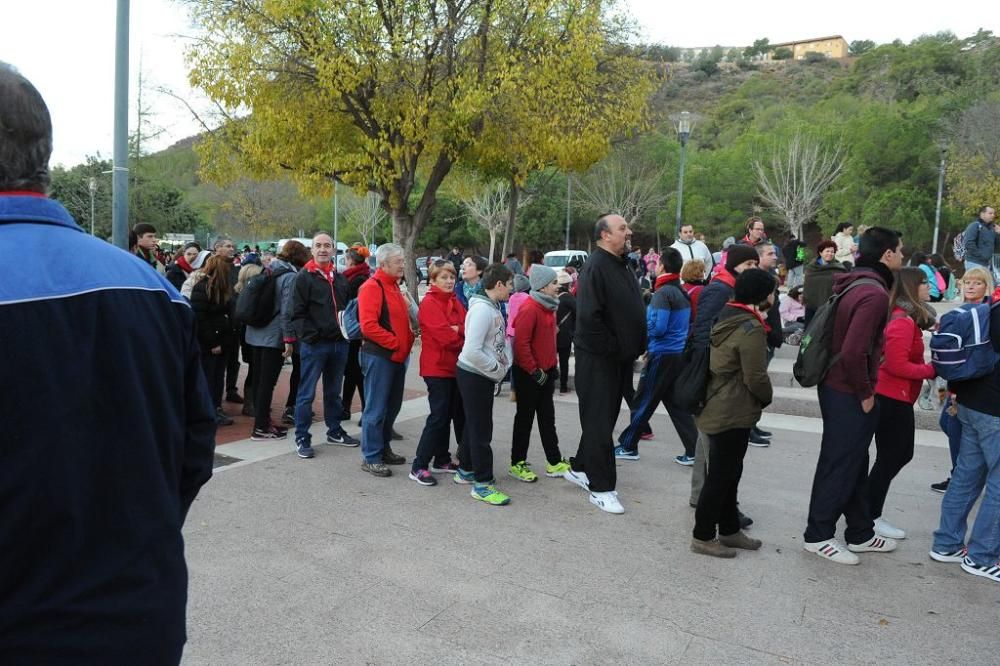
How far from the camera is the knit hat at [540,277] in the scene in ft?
18.5

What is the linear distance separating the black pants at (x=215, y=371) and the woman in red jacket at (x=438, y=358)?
3001mm

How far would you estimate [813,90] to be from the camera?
99.2 metres

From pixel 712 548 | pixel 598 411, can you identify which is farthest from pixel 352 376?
pixel 712 548

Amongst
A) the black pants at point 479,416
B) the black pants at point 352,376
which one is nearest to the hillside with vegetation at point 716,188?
the black pants at point 352,376

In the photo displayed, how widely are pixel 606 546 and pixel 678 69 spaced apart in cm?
15204

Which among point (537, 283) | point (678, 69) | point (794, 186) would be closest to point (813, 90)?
point (678, 69)

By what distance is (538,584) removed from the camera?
3.97 meters

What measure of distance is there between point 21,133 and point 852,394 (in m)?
4.15

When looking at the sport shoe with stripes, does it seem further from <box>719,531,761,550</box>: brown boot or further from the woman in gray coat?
the woman in gray coat

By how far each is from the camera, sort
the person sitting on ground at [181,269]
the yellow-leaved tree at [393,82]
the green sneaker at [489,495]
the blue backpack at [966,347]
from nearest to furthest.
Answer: the blue backpack at [966,347] → the green sneaker at [489,495] → the person sitting on ground at [181,269] → the yellow-leaved tree at [393,82]

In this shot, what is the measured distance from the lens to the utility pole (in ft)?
23.9

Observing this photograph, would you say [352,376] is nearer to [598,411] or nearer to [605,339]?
[598,411]

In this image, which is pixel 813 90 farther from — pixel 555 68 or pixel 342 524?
pixel 342 524

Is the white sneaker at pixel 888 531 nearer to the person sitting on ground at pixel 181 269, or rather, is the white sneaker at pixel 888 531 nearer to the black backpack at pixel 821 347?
the black backpack at pixel 821 347
